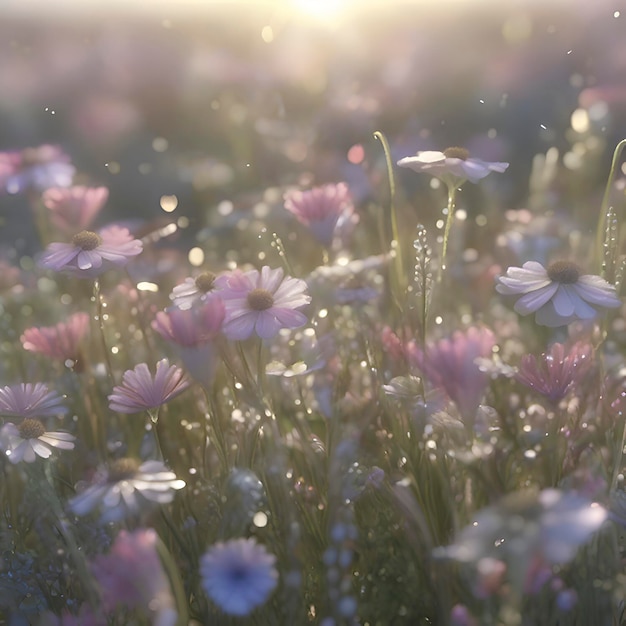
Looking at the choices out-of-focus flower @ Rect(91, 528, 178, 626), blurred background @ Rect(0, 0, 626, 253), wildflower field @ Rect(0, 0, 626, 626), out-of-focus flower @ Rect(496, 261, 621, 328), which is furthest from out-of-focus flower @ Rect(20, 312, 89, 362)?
blurred background @ Rect(0, 0, 626, 253)

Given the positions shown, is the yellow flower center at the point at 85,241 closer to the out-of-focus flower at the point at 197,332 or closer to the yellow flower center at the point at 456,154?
the out-of-focus flower at the point at 197,332

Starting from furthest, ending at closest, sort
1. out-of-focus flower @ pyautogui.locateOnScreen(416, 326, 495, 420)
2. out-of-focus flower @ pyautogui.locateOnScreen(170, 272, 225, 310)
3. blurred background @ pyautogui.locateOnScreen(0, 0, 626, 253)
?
blurred background @ pyautogui.locateOnScreen(0, 0, 626, 253) → out-of-focus flower @ pyautogui.locateOnScreen(170, 272, 225, 310) → out-of-focus flower @ pyautogui.locateOnScreen(416, 326, 495, 420)

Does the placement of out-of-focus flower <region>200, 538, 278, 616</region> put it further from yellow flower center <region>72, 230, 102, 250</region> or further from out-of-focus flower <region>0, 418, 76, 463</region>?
yellow flower center <region>72, 230, 102, 250</region>

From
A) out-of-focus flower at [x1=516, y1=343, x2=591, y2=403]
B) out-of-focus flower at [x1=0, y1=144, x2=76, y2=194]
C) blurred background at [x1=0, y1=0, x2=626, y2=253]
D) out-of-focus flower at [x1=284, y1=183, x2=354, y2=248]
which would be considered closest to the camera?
out-of-focus flower at [x1=516, y1=343, x2=591, y2=403]

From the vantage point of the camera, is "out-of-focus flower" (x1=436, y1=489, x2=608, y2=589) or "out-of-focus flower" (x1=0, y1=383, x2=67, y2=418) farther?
"out-of-focus flower" (x1=0, y1=383, x2=67, y2=418)

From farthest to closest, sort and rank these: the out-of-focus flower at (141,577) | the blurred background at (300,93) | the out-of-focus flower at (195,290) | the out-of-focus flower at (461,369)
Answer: the blurred background at (300,93) < the out-of-focus flower at (195,290) < the out-of-focus flower at (461,369) < the out-of-focus flower at (141,577)

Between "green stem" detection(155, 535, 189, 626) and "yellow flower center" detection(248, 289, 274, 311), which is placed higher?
"yellow flower center" detection(248, 289, 274, 311)

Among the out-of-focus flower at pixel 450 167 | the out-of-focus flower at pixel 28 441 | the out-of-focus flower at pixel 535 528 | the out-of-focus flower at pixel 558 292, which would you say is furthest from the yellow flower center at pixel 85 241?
the out-of-focus flower at pixel 535 528
